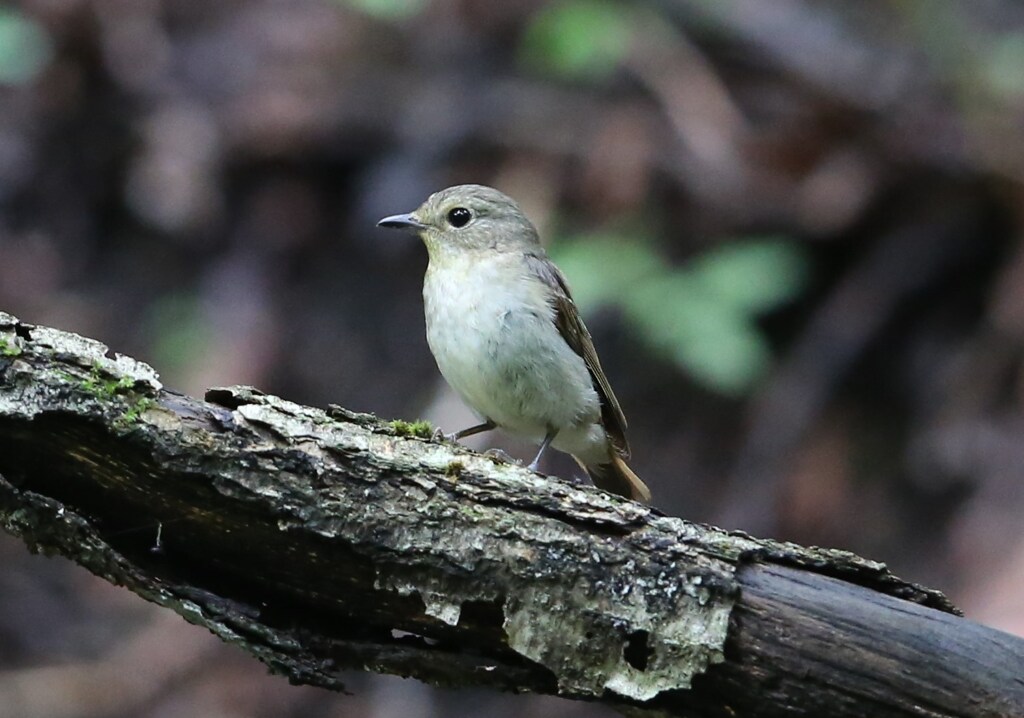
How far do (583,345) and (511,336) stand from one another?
494mm

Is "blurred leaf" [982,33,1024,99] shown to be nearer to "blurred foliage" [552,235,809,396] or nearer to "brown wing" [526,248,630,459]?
"blurred foliage" [552,235,809,396]

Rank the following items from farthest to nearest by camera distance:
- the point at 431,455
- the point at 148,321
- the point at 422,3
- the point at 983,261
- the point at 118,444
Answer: the point at 422,3 < the point at 148,321 < the point at 983,261 < the point at 431,455 < the point at 118,444

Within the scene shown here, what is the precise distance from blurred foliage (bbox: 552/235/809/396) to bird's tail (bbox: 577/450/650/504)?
5.16ft

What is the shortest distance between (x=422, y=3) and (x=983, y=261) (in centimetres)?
434

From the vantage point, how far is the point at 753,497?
6.80 meters

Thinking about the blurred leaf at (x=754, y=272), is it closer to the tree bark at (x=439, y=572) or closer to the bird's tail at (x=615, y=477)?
the bird's tail at (x=615, y=477)

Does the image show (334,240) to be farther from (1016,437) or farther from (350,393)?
(1016,437)

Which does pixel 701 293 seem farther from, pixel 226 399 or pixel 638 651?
pixel 226 399

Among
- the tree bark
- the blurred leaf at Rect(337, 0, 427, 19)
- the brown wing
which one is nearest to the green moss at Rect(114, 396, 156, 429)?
the tree bark

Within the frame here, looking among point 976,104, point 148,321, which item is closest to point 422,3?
point 148,321

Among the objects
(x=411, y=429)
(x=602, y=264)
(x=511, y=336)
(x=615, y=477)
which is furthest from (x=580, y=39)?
(x=411, y=429)

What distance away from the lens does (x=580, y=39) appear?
8039mm

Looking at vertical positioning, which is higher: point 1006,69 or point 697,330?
point 1006,69

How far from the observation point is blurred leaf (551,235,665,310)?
679cm
